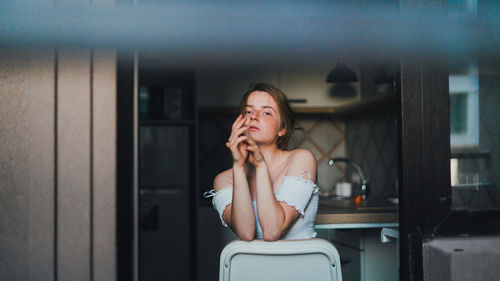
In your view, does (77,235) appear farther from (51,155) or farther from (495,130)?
(495,130)

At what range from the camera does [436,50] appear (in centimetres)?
112

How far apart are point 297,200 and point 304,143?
2401 millimetres

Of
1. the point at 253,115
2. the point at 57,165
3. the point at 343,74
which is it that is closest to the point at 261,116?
the point at 253,115

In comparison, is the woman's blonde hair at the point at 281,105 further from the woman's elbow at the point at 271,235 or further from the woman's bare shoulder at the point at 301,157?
the woman's elbow at the point at 271,235

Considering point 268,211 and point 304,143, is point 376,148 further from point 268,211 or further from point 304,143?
point 268,211

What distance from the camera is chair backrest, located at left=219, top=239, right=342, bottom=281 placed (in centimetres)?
106

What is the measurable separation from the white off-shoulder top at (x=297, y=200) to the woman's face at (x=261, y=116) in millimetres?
148

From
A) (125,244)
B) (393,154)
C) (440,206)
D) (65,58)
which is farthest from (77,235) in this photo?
(393,154)

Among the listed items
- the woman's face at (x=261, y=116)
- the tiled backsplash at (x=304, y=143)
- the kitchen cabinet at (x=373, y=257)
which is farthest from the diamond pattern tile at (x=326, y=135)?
the woman's face at (x=261, y=116)

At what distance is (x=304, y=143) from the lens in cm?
359

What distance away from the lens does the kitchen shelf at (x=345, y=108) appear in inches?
115

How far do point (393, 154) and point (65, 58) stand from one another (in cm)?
235

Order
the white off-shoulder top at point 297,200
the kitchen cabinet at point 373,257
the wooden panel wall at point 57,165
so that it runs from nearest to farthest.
A: 1. the wooden panel wall at point 57,165
2. the white off-shoulder top at point 297,200
3. the kitchen cabinet at point 373,257

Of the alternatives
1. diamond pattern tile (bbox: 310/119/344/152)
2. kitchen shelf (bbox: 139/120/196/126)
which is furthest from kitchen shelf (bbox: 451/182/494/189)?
diamond pattern tile (bbox: 310/119/344/152)
